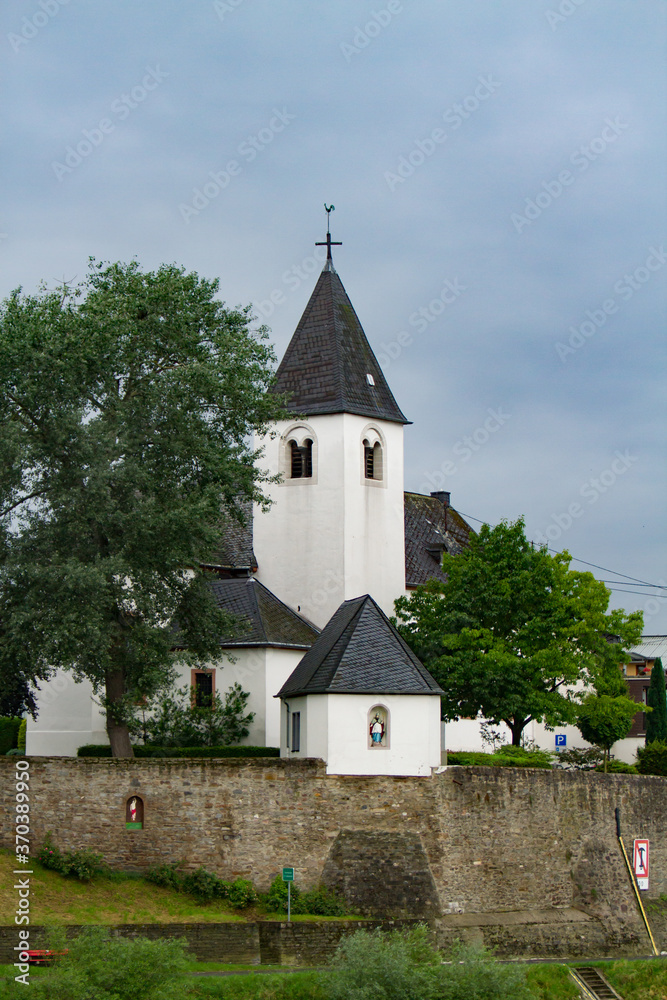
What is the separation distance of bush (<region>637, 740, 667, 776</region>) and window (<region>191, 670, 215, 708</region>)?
54.2 ft

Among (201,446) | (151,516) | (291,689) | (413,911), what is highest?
(201,446)

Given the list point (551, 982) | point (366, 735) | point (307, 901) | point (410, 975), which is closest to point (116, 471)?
point (366, 735)

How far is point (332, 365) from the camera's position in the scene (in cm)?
4534

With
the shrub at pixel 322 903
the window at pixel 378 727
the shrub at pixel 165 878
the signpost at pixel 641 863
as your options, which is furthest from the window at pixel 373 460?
the shrub at pixel 165 878

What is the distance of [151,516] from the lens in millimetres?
32281

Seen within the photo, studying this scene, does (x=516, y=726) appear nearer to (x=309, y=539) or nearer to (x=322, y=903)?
(x=309, y=539)

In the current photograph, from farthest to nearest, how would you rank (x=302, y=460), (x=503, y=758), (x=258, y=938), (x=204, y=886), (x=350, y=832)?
(x=302, y=460) → (x=503, y=758) → (x=350, y=832) → (x=204, y=886) → (x=258, y=938)

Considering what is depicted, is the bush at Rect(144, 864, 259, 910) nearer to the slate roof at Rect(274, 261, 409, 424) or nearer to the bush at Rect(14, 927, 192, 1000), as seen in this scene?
the bush at Rect(14, 927, 192, 1000)

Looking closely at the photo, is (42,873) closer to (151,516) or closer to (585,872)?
(151,516)

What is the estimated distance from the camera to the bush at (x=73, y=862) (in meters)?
29.7

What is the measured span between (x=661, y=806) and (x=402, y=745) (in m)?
11.1

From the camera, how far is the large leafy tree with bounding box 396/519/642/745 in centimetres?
3906

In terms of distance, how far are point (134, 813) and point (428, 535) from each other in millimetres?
24864

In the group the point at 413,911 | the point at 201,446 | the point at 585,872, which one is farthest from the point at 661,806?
the point at 201,446
